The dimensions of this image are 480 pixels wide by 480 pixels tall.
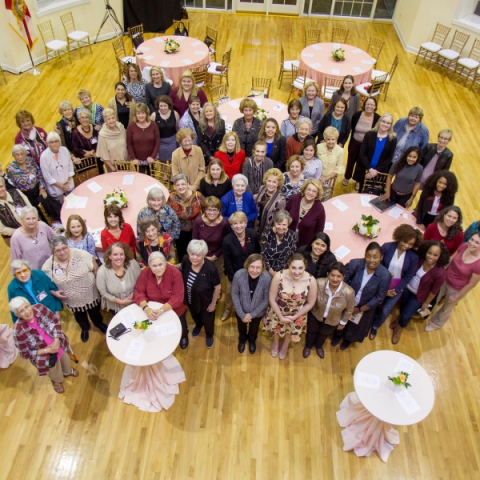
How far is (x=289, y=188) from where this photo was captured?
5020 mm

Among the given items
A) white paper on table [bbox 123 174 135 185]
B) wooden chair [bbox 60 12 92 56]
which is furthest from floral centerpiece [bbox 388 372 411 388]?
wooden chair [bbox 60 12 92 56]

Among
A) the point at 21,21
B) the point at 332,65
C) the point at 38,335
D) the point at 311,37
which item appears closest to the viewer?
the point at 38,335

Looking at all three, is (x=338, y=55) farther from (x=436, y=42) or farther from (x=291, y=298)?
(x=291, y=298)

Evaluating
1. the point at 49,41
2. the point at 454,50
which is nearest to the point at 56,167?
the point at 49,41

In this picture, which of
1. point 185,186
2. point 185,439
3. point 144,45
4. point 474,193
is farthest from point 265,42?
point 185,439

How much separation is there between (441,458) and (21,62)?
1114 cm

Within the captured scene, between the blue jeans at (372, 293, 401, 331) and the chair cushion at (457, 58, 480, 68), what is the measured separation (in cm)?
779

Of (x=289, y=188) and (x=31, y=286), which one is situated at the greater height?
(x=289, y=188)

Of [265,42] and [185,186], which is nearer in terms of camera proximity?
[185,186]

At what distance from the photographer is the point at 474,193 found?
716 centimetres

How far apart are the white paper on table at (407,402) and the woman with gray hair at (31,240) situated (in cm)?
381

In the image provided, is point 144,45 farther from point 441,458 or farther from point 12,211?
point 441,458

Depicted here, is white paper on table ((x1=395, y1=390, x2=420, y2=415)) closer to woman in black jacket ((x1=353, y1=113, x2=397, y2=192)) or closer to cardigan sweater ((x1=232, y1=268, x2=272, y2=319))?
cardigan sweater ((x1=232, y1=268, x2=272, y2=319))

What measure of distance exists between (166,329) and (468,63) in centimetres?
976
